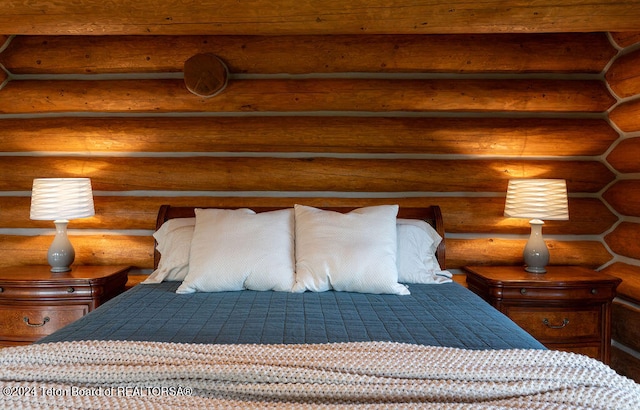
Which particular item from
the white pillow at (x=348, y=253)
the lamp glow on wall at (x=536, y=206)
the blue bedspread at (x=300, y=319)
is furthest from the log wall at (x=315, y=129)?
the blue bedspread at (x=300, y=319)

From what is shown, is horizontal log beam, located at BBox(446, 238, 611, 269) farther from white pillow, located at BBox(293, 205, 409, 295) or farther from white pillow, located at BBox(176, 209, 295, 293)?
white pillow, located at BBox(176, 209, 295, 293)

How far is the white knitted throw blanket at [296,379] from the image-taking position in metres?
1.11

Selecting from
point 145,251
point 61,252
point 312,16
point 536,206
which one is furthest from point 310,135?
point 61,252

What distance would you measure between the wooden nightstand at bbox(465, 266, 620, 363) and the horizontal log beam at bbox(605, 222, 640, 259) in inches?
14.1

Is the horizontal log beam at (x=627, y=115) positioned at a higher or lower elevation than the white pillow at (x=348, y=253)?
higher

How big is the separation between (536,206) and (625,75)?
1008 millimetres

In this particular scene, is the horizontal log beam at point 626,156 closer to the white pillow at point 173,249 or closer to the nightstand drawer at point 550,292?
the nightstand drawer at point 550,292

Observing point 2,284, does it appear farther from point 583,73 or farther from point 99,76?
point 583,73

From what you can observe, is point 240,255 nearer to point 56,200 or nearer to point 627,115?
point 56,200

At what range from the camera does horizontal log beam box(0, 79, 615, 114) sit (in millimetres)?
2879

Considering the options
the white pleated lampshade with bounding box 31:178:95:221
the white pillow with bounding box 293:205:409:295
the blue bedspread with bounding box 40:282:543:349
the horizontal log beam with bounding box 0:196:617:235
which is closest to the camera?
the blue bedspread with bounding box 40:282:543:349

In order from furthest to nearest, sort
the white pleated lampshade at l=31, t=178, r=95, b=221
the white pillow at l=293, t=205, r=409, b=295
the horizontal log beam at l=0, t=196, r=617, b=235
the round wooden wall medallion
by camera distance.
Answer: the horizontal log beam at l=0, t=196, r=617, b=235 → the round wooden wall medallion → the white pleated lampshade at l=31, t=178, r=95, b=221 → the white pillow at l=293, t=205, r=409, b=295

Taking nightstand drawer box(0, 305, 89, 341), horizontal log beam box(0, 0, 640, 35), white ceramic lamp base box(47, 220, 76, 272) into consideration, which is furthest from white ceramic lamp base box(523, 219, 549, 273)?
white ceramic lamp base box(47, 220, 76, 272)

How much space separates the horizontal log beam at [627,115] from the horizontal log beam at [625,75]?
6 centimetres
